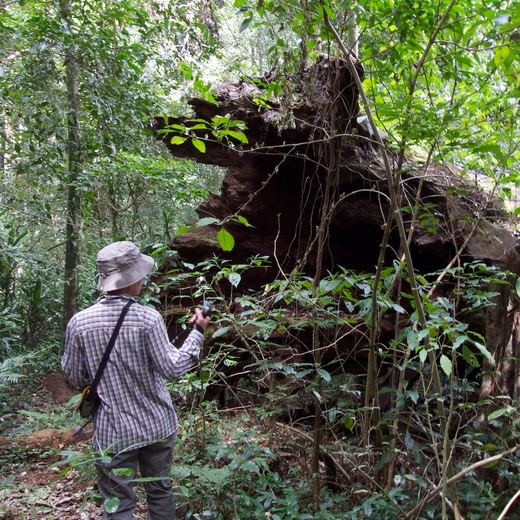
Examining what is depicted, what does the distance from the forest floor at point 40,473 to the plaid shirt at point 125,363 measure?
1.68 feet

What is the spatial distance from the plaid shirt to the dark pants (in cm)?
9

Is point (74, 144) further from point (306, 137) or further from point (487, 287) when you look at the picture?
point (487, 287)

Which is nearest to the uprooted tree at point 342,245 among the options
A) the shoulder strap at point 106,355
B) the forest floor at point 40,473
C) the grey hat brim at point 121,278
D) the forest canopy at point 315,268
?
the forest canopy at point 315,268

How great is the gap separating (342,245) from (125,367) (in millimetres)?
3455

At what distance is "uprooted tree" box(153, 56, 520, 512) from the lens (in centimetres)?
285

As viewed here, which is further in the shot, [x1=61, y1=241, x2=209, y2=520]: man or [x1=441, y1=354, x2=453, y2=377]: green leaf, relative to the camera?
[x1=61, y1=241, x2=209, y2=520]: man

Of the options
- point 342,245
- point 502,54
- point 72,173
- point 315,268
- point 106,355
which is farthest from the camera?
point 72,173

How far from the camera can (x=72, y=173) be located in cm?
587

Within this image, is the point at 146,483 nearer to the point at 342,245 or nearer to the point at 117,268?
the point at 117,268

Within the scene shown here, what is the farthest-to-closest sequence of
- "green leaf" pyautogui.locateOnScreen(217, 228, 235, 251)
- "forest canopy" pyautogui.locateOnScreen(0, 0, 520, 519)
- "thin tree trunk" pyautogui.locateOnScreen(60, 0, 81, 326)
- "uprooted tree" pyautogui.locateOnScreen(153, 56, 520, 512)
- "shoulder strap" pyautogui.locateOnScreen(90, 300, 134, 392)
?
1. "thin tree trunk" pyautogui.locateOnScreen(60, 0, 81, 326)
2. "uprooted tree" pyautogui.locateOnScreen(153, 56, 520, 512)
3. "forest canopy" pyautogui.locateOnScreen(0, 0, 520, 519)
4. "shoulder strap" pyautogui.locateOnScreen(90, 300, 134, 392)
5. "green leaf" pyautogui.locateOnScreen(217, 228, 235, 251)

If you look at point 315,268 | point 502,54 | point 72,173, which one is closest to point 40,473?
point 315,268

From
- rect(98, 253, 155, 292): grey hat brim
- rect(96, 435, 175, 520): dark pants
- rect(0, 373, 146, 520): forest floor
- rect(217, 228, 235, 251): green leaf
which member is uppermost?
rect(217, 228, 235, 251): green leaf

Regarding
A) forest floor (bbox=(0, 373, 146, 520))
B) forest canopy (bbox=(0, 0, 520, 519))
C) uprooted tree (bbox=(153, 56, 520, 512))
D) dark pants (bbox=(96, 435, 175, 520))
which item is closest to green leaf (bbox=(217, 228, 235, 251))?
forest canopy (bbox=(0, 0, 520, 519))

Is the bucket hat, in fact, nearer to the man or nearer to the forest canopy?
the man
